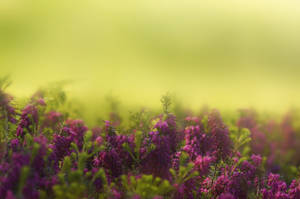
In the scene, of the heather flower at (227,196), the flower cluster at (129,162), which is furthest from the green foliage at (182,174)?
the heather flower at (227,196)

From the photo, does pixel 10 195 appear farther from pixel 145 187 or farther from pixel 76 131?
pixel 76 131

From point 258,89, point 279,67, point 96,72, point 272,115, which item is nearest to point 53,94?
point 272,115

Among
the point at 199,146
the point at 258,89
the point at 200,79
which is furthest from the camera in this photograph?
the point at 200,79

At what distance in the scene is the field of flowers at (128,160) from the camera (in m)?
2.25

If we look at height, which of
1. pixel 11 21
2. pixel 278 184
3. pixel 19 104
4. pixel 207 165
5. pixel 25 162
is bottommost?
pixel 278 184

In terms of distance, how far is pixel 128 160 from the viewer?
2.76 meters

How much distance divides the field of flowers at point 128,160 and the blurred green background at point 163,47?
844cm

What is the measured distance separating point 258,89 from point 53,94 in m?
10.6

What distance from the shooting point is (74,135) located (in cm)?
301

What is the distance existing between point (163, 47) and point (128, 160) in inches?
516

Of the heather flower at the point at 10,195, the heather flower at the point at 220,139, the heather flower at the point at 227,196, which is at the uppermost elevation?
the heather flower at the point at 220,139

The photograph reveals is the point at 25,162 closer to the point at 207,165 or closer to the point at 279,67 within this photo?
the point at 207,165

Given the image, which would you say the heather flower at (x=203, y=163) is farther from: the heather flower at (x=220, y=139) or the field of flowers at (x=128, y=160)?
the heather flower at (x=220, y=139)

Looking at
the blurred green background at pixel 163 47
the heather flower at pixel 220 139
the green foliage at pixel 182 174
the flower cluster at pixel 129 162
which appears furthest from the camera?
the blurred green background at pixel 163 47
